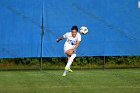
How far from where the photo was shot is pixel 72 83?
12.3 m

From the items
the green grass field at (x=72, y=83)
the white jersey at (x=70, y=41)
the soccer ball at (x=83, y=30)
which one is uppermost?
the soccer ball at (x=83, y=30)

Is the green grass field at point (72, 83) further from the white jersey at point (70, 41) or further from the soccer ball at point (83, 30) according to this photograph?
the soccer ball at point (83, 30)

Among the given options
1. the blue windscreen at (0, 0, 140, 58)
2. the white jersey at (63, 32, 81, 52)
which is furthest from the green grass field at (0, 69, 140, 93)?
the blue windscreen at (0, 0, 140, 58)

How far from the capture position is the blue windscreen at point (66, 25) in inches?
640

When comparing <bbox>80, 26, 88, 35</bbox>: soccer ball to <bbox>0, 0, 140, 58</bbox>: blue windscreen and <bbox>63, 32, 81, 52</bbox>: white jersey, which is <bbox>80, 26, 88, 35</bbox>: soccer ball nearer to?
<bbox>0, 0, 140, 58</bbox>: blue windscreen

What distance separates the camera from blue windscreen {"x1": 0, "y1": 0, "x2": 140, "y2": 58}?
1625 centimetres

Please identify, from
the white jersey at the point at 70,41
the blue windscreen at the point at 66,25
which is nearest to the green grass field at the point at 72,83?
the white jersey at the point at 70,41

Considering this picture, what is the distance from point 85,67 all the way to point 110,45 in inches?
56.4

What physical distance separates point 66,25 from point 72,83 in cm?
463

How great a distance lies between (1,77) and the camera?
14.0 meters

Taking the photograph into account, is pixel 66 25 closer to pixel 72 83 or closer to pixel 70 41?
pixel 70 41

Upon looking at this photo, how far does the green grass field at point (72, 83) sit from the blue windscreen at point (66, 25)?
2208mm

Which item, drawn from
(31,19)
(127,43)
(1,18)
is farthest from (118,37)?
(1,18)

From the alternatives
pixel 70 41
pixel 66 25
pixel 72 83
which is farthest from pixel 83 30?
pixel 72 83
